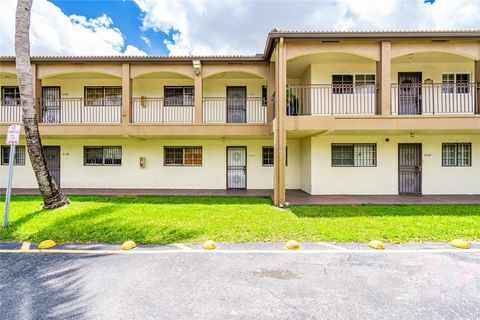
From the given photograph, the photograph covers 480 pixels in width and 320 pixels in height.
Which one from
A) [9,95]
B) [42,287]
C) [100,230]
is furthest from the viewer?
[9,95]

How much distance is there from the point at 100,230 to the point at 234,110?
8.84m

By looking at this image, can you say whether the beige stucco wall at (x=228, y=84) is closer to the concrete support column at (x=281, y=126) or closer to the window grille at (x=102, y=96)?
the concrete support column at (x=281, y=126)

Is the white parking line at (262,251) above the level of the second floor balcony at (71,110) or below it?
below

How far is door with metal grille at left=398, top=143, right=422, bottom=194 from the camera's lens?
1195cm

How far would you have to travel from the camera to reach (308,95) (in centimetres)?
1225

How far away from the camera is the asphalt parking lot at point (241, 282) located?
3.21 meters

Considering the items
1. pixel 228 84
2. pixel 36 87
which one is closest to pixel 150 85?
pixel 228 84

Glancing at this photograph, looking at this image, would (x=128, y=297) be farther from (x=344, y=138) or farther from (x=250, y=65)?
(x=344, y=138)

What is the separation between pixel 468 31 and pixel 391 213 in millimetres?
7141

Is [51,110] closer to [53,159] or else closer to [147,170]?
[53,159]

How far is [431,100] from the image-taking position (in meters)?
11.6

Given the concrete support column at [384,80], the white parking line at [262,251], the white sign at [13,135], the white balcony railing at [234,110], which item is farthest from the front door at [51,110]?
the concrete support column at [384,80]

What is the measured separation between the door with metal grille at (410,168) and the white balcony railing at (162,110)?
10.2m

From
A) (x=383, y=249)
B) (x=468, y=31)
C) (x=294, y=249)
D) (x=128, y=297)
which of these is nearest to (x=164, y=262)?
(x=128, y=297)
